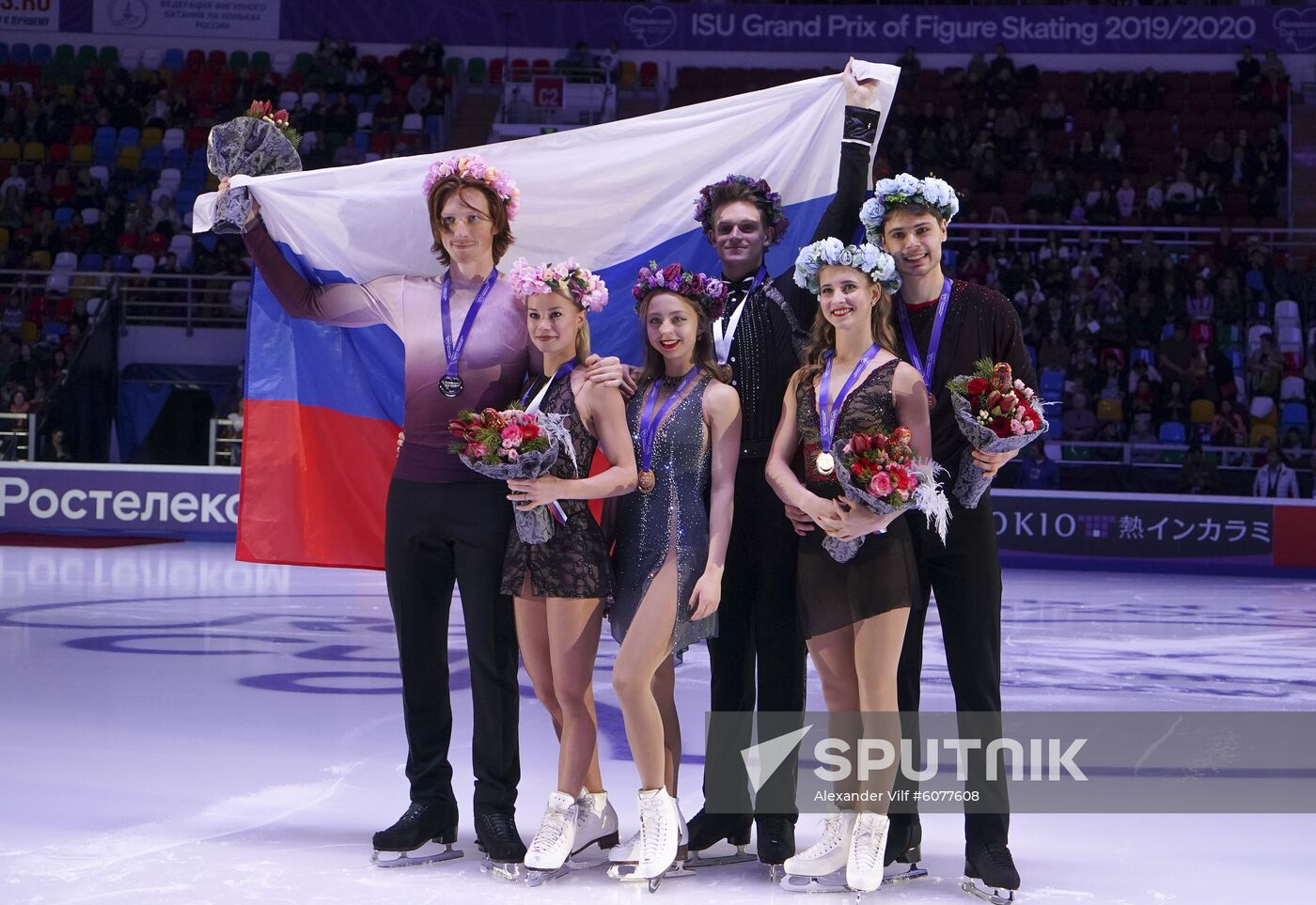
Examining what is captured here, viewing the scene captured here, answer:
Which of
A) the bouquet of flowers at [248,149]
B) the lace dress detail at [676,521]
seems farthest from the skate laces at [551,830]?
the bouquet of flowers at [248,149]

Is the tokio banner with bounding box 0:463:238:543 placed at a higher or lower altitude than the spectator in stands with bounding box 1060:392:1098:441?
lower

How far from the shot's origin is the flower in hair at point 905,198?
12.8ft

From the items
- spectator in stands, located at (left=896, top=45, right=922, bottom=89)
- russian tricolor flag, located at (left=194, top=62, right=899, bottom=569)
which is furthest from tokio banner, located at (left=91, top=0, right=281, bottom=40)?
russian tricolor flag, located at (left=194, top=62, right=899, bottom=569)

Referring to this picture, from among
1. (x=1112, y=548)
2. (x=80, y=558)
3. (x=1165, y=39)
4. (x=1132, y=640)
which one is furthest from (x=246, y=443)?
(x=1165, y=39)

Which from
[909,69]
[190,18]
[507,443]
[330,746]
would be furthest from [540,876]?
[190,18]

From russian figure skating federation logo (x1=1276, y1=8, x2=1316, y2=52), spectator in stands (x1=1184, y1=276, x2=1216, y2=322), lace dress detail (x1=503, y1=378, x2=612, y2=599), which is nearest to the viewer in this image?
lace dress detail (x1=503, y1=378, x2=612, y2=599)

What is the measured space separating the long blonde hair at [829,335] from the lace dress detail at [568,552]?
63cm

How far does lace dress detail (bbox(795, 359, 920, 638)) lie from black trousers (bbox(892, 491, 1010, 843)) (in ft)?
0.37

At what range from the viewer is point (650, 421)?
3965mm

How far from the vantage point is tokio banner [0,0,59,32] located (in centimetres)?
2105

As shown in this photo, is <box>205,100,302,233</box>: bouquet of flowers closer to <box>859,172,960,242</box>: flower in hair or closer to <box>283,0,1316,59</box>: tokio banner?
<box>859,172,960,242</box>: flower in hair

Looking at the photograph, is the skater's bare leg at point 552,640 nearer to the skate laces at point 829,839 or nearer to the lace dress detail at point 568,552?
the lace dress detail at point 568,552

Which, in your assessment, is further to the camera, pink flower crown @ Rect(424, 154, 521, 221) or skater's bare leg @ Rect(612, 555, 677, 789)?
pink flower crown @ Rect(424, 154, 521, 221)

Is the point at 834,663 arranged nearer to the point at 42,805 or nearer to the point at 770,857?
the point at 770,857
